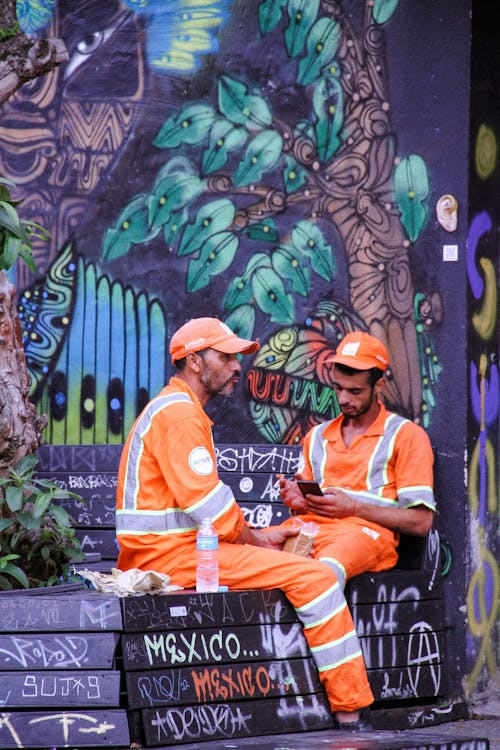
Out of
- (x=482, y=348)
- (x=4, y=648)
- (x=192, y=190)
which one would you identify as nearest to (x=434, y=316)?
(x=482, y=348)

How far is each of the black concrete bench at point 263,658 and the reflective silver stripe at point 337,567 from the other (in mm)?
219

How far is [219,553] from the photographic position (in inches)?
234

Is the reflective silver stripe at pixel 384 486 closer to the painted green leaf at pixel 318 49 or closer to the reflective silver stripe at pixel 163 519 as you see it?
the reflective silver stripe at pixel 163 519

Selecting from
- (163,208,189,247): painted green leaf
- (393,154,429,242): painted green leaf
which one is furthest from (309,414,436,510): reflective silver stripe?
(163,208,189,247): painted green leaf

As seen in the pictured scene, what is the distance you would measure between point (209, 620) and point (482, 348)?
8.29ft

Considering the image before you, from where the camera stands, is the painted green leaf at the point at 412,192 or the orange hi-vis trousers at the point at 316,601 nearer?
the orange hi-vis trousers at the point at 316,601

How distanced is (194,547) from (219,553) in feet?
0.39

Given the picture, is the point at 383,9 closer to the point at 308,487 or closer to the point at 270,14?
the point at 270,14

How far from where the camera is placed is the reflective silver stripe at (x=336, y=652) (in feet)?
19.4

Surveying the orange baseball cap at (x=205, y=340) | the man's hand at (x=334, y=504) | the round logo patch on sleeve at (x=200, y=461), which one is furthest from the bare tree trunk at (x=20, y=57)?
the man's hand at (x=334, y=504)

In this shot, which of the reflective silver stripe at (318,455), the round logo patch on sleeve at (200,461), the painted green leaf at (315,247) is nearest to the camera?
the round logo patch on sleeve at (200,461)

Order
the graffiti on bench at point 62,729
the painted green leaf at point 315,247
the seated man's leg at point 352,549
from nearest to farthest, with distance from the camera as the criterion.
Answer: the graffiti on bench at point 62,729 < the seated man's leg at point 352,549 < the painted green leaf at point 315,247

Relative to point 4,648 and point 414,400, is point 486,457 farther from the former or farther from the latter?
point 4,648

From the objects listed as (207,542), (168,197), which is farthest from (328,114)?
(207,542)
